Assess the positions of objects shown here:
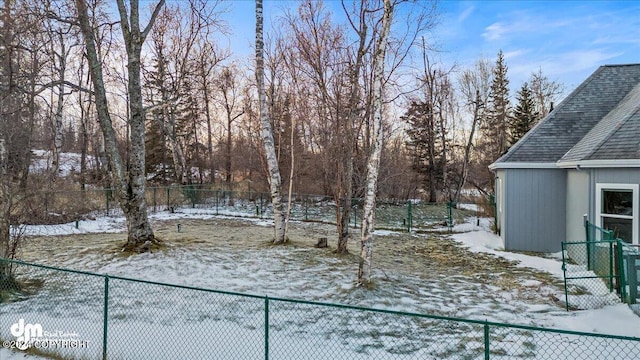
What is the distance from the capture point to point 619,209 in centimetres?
827

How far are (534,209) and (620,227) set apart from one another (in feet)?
9.85

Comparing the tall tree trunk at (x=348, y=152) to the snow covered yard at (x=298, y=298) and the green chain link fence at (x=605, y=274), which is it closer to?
the snow covered yard at (x=298, y=298)

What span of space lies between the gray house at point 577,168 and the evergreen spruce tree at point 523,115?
1360cm

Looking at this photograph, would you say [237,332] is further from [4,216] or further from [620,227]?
[620,227]

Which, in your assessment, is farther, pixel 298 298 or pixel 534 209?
pixel 534 209

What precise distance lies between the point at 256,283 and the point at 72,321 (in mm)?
3009

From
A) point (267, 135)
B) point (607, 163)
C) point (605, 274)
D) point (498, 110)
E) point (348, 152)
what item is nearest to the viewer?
point (605, 274)

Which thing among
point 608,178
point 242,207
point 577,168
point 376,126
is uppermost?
point 376,126

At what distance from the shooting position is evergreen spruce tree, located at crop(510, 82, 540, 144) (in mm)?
25703

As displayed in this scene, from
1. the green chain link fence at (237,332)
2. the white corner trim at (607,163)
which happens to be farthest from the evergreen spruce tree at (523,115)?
the green chain link fence at (237,332)

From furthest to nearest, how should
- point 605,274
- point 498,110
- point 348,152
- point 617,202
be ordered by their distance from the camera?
point 498,110 → point 348,152 → point 617,202 → point 605,274

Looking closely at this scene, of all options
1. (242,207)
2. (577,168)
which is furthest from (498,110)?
(577,168)

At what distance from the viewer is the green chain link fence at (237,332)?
4484 millimetres

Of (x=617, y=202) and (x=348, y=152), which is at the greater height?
(x=348, y=152)
